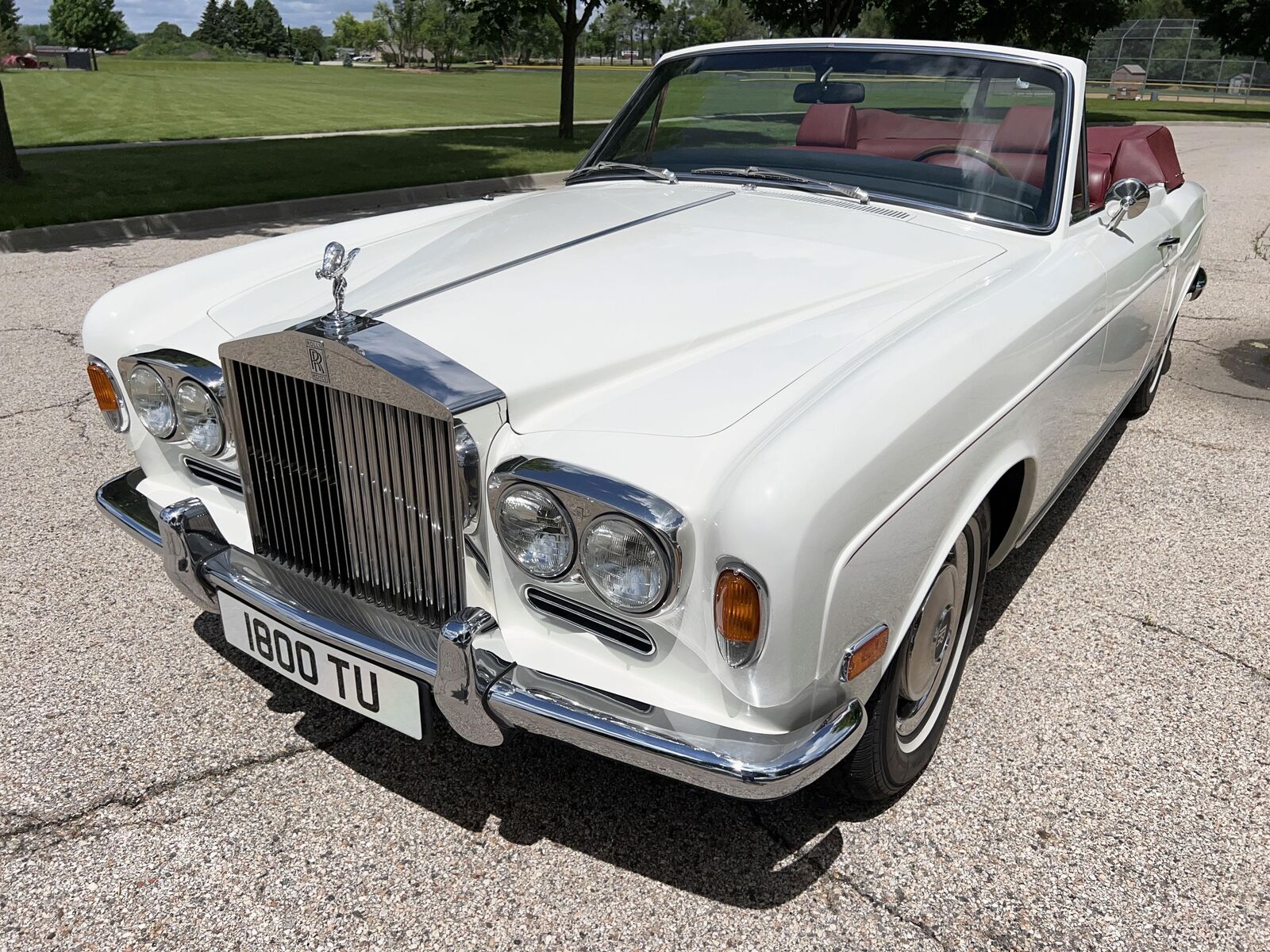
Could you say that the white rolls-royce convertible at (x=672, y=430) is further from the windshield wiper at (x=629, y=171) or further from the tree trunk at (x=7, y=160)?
the tree trunk at (x=7, y=160)

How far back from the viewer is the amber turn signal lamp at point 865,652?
1.79 m

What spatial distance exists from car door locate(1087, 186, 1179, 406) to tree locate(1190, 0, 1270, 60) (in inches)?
1415

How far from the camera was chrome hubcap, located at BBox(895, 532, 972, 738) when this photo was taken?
220 cm

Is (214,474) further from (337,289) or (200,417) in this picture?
(337,289)

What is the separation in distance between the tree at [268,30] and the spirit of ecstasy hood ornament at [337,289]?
12275 centimetres

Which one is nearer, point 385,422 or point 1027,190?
point 385,422

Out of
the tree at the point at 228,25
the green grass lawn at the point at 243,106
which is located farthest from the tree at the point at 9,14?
the green grass lawn at the point at 243,106

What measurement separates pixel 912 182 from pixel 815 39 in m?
0.79

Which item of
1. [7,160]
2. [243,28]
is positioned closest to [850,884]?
[7,160]

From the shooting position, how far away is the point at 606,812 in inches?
88.9

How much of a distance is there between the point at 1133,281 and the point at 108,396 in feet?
10.0

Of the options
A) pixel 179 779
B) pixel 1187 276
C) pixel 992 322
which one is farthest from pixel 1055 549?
pixel 179 779

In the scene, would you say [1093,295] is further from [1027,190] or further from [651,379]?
[651,379]

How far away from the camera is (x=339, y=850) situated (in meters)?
2.13
